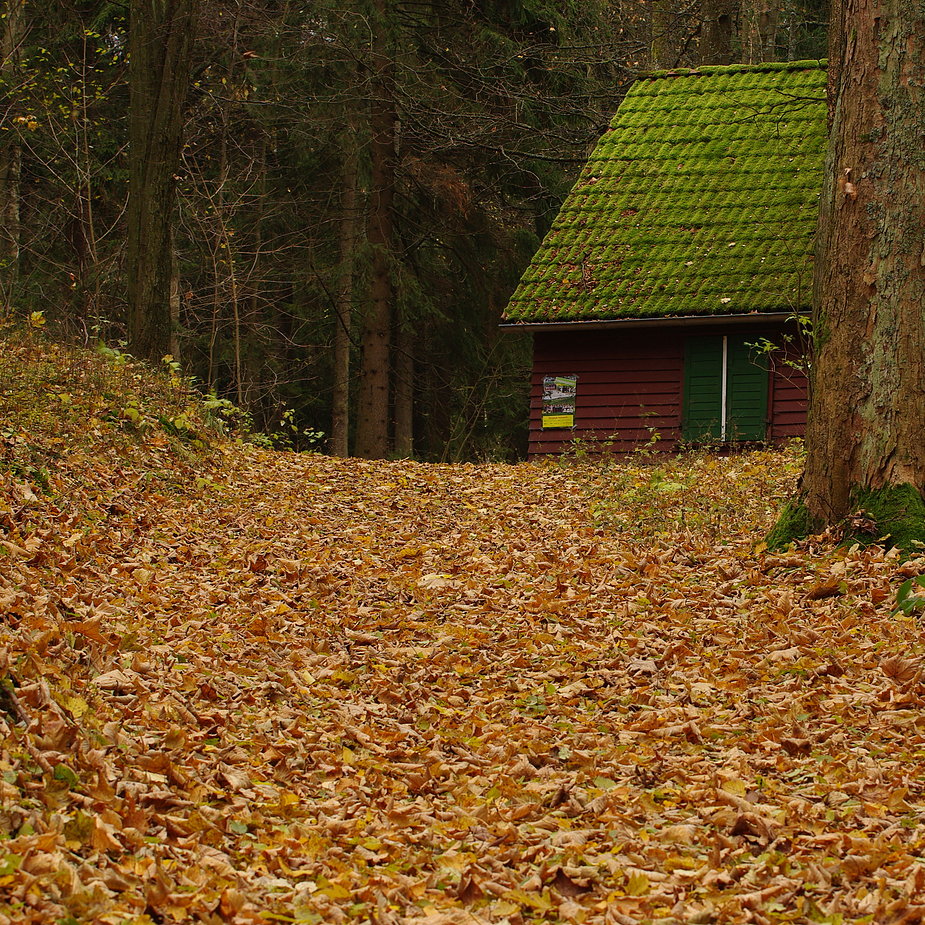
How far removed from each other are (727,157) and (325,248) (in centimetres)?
993

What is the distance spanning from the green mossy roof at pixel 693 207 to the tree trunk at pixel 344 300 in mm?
5824

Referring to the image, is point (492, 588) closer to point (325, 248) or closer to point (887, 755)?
point (887, 755)

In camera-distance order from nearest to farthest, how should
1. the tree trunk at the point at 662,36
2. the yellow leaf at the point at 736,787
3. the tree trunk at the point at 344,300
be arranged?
the yellow leaf at the point at 736,787, the tree trunk at the point at 344,300, the tree trunk at the point at 662,36

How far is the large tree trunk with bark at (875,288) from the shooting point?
8180 mm

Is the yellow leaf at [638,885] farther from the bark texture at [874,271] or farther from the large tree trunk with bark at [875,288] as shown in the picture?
the bark texture at [874,271]

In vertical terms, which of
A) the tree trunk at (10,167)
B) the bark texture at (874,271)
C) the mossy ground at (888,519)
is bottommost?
the mossy ground at (888,519)

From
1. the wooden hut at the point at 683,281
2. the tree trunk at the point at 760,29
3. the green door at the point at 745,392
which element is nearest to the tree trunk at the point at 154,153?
the wooden hut at the point at 683,281

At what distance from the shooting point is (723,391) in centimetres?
1723

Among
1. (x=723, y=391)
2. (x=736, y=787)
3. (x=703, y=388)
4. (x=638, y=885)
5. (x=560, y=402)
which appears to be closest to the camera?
(x=638, y=885)

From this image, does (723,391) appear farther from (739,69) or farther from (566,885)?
(566,885)

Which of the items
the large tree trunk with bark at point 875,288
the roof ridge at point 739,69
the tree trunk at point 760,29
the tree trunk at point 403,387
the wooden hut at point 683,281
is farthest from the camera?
the tree trunk at point 403,387

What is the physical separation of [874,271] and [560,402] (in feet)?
32.8

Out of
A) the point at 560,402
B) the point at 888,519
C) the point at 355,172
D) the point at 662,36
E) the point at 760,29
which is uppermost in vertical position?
the point at 760,29

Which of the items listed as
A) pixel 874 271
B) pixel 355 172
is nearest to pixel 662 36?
pixel 355 172
